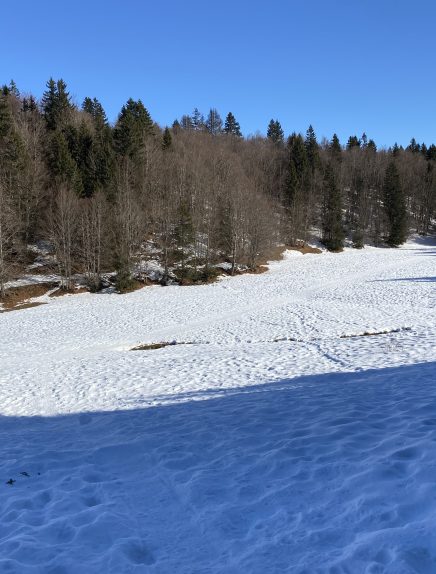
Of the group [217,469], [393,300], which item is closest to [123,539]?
[217,469]

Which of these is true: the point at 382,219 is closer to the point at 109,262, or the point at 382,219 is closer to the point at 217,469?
the point at 109,262

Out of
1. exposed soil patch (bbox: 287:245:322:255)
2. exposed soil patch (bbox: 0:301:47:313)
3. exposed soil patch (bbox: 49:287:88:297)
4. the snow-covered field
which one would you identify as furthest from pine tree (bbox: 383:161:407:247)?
exposed soil patch (bbox: 0:301:47:313)

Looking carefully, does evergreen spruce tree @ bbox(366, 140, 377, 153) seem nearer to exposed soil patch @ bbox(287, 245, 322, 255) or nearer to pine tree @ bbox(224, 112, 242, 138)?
pine tree @ bbox(224, 112, 242, 138)

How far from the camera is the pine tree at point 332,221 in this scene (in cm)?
6606

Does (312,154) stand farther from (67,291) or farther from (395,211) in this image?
(67,291)

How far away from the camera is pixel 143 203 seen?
50375 millimetres

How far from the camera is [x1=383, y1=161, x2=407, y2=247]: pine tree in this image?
75.1 metres

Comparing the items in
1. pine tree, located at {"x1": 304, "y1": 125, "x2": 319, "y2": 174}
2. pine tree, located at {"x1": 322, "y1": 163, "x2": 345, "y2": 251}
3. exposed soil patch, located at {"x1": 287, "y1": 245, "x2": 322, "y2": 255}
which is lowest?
exposed soil patch, located at {"x1": 287, "y1": 245, "x2": 322, "y2": 255}

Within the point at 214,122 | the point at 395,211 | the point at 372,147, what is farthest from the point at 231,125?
the point at 395,211

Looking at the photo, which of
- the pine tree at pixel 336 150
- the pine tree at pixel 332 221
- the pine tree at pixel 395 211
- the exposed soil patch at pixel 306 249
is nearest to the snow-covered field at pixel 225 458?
the exposed soil patch at pixel 306 249

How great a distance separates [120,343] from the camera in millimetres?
21984

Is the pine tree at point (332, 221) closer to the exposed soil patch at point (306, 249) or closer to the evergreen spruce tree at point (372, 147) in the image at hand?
the exposed soil patch at point (306, 249)

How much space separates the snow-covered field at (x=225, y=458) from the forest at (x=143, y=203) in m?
24.1

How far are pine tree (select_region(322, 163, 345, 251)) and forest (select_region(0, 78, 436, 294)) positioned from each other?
0.19 m
